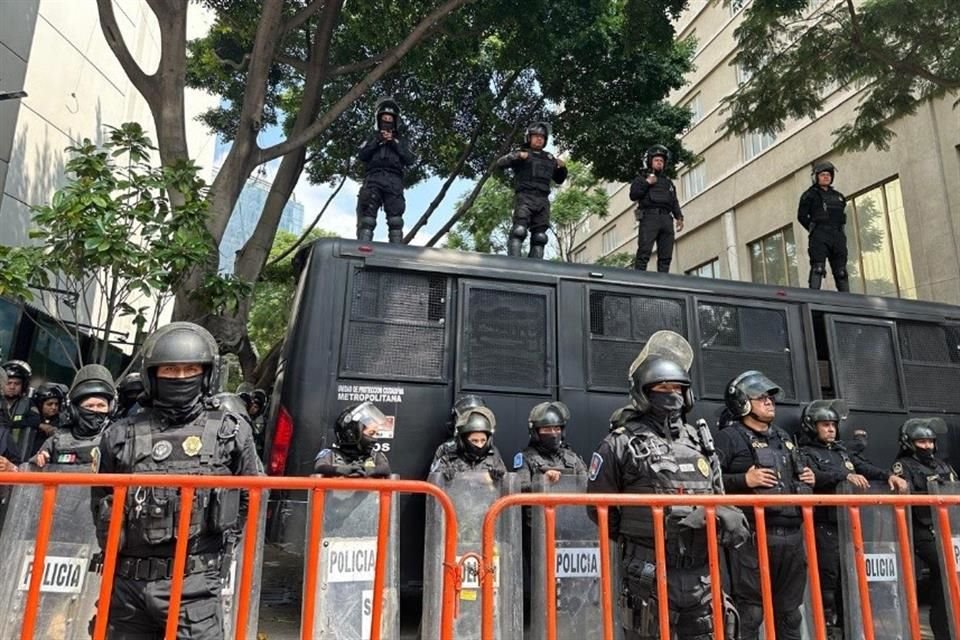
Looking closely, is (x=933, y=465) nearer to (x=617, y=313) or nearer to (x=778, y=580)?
(x=778, y=580)

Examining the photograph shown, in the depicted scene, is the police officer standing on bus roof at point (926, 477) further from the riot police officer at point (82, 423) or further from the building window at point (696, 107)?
the building window at point (696, 107)

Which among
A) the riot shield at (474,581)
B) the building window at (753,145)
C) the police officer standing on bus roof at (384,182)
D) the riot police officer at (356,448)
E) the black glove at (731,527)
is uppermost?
the building window at (753,145)

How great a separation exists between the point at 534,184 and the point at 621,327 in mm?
2355

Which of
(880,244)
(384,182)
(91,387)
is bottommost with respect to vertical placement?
(91,387)

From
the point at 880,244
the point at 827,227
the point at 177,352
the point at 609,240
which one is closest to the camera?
the point at 177,352

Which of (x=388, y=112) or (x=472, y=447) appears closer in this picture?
(x=472, y=447)

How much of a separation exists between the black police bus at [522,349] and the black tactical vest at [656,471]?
154cm

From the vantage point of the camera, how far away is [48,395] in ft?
19.0

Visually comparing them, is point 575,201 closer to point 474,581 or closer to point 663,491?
point 474,581

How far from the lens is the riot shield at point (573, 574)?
3693 millimetres

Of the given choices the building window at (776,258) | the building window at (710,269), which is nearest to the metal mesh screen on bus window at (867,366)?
the building window at (776,258)

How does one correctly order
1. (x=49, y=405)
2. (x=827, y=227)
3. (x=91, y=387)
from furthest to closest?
(x=827, y=227), (x=49, y=405), (x=91, y=387)

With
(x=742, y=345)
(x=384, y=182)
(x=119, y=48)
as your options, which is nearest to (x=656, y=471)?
(x=742, y=345)

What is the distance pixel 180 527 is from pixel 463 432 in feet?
6.69
